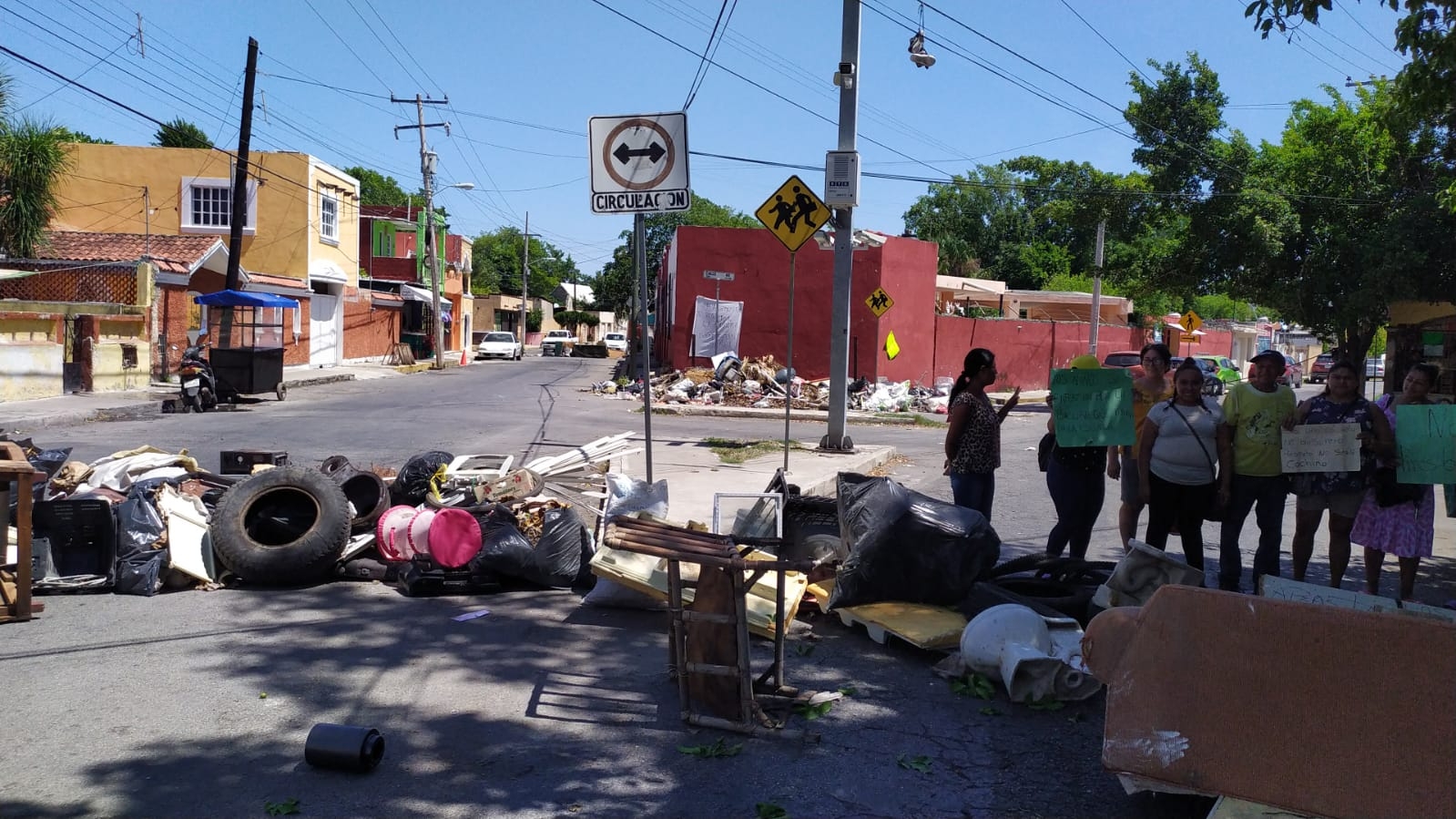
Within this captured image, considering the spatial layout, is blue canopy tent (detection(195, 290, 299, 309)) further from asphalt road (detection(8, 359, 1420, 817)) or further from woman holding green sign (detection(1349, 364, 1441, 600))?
woman holding green sign (detection(1349, 364, 1441, 600))

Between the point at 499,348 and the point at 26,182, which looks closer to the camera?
the point at 26,182

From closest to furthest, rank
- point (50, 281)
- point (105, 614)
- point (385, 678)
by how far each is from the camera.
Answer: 1. point (385, 678)
2. point (105, 614)
3. point (50, 281)

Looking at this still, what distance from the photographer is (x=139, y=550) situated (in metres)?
7.05

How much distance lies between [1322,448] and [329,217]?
37.7 metres

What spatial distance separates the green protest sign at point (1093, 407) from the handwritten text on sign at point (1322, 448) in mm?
973

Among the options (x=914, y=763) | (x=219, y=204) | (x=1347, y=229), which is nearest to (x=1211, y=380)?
(x=1347, y=229)

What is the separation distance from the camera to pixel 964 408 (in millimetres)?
7148

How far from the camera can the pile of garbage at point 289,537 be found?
22.7 feet

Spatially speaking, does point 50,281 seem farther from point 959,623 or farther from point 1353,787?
point 1353,787

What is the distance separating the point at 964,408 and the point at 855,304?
22698 millimetres

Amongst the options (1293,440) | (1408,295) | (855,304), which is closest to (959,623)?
(1293,440)

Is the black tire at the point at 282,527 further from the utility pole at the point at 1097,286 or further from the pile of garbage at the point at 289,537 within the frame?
the utility pole at the point at 1097,286

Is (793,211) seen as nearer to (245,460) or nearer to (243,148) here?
(245,460)

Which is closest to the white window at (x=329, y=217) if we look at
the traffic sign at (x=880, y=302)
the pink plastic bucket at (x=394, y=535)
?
the traffic sign at (x=880, y=302)
